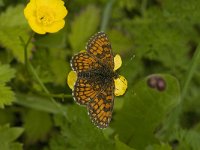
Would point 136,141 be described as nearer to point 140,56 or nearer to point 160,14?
point 140,56

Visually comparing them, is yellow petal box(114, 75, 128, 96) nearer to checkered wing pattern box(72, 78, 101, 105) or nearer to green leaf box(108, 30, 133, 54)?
checkered wing pattern box(72, 78, 101, 105)

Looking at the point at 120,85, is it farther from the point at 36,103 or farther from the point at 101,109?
the point at 36,103

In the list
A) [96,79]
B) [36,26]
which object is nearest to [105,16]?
[36,26]

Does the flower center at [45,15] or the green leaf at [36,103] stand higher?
the flower center at [45,15]

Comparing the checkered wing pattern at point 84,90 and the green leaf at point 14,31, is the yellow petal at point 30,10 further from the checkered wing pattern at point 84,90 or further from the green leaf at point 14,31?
the checkered wing pattern at point 84,90

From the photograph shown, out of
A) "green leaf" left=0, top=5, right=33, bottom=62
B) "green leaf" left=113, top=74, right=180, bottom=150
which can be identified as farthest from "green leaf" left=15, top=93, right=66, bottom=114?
"green leaf" left=113, top=74, right=180, bottom=150

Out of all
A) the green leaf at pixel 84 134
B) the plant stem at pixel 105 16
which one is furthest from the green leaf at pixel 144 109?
the plant stem at pixel 105 16

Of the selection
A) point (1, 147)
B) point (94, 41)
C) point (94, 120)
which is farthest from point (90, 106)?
point (1, 147)
